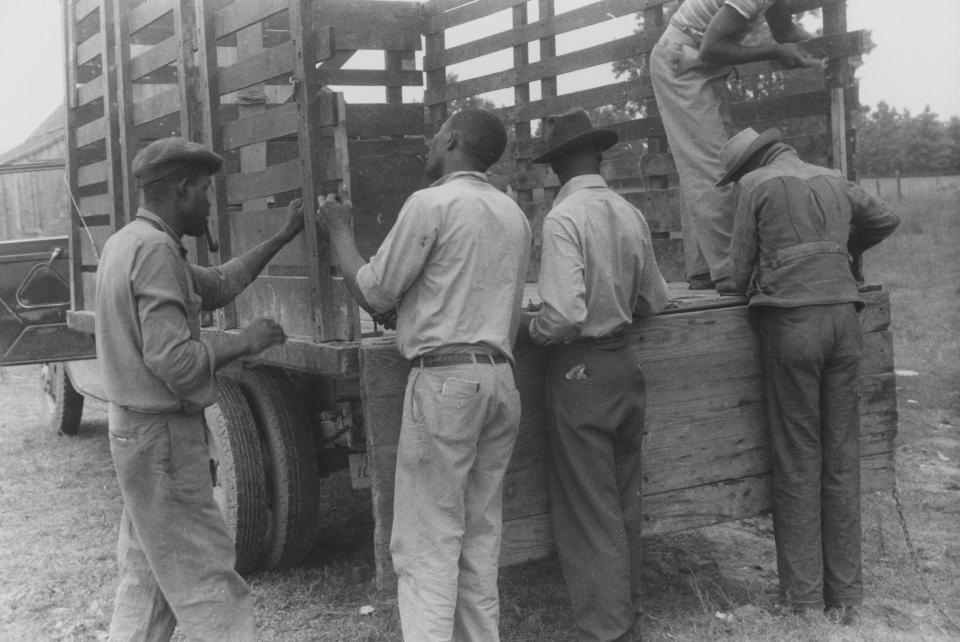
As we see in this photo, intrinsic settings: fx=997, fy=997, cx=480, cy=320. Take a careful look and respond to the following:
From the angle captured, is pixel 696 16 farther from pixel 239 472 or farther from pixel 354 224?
pixel 239 472

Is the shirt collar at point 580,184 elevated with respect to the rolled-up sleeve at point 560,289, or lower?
elevated

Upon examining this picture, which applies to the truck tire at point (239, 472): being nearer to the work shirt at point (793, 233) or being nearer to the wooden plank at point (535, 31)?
the work shirt at point (793, 233)

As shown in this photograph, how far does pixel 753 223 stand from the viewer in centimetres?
403

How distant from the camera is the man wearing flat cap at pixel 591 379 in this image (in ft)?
11.5

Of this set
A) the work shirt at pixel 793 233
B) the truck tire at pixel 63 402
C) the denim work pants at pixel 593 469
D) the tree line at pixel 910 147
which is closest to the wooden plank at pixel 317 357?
the denim work pants at pixel 593 469

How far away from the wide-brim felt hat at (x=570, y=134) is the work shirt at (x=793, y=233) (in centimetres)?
73

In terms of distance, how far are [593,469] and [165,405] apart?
1479 mm

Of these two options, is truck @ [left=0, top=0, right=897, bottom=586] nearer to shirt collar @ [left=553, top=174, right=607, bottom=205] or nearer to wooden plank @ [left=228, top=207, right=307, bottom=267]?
wooden plank @ [left=228, top=207, right=307, bottom=267]

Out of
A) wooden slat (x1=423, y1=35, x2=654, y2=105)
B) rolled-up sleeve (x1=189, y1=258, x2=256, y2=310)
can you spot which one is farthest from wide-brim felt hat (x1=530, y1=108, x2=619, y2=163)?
wooden slat (x1=423, y1=35, x2=654, y2=105)

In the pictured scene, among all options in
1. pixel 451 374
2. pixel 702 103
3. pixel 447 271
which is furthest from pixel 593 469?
pixel 702 103

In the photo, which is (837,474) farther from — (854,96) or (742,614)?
(854,96)

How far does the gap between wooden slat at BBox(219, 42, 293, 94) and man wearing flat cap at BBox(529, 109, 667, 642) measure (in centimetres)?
101

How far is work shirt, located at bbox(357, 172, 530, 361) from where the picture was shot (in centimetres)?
317

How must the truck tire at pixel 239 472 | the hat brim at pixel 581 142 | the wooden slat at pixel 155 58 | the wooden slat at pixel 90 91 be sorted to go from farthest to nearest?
the wooden slat at pixel 90 91, the wooden slat at pixel 155 58, the truck tire at pixel 239 472, the hat brim at pixel 581 142
